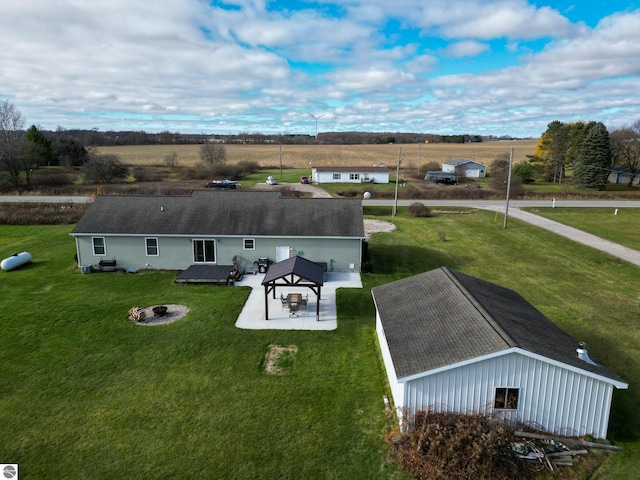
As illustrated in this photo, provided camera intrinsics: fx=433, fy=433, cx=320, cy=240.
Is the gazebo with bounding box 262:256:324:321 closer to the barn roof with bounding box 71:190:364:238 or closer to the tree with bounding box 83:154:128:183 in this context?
the barn roof with bounding box 71:190:364:238

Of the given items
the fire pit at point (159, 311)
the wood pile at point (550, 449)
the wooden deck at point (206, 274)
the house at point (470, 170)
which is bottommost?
the wood pile at point (550, 449)

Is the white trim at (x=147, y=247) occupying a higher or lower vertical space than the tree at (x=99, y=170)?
lower

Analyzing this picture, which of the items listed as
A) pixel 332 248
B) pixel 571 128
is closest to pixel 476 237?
pixel 332 248

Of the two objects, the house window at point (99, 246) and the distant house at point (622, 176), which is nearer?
the house window at point (99, 246)

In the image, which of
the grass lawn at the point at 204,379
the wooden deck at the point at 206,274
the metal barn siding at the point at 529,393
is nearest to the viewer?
the grass lawn at the point at 204,379

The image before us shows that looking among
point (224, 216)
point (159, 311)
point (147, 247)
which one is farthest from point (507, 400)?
point (147, 247)

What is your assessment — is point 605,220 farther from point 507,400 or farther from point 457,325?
point 507,400

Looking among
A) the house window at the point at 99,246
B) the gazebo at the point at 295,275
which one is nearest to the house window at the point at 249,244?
the gazebo at the point at 295,275

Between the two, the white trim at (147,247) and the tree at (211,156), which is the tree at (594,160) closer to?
the tree at (211,156)
